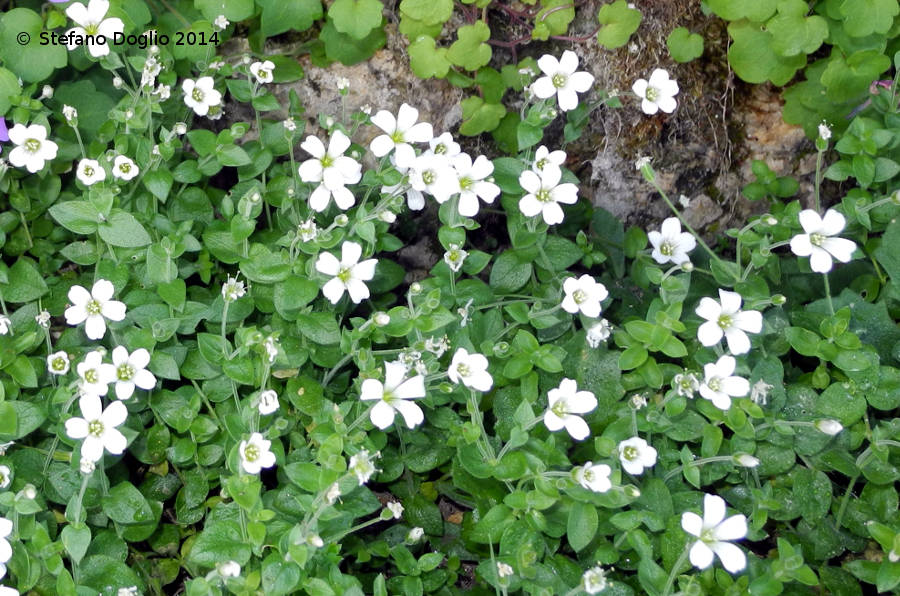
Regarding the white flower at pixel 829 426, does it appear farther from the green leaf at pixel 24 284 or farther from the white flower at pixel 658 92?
the green leaf at pixel 24 284

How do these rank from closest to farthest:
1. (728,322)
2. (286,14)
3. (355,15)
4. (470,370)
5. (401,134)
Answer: (470,370)
(728,322)
(401,134)
(355,15)
(286,14)

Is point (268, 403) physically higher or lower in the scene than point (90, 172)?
lower

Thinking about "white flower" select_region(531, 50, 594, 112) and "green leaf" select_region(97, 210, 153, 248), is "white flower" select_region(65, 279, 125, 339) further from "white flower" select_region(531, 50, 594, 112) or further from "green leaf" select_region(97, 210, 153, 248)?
"white flower" select_region(531, 50, 594, 112)

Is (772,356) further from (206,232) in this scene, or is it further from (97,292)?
(97,292)

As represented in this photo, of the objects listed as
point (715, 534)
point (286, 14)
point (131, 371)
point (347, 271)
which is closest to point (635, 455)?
point (715, 534)

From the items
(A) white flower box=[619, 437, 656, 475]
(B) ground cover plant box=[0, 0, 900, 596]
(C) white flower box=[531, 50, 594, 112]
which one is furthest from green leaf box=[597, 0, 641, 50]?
(A) white flower box=[619, 437, 656, 475]

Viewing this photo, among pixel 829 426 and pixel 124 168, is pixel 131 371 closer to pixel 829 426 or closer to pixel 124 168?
pixel 124 168

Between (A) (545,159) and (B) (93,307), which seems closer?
(B) (93,307)
